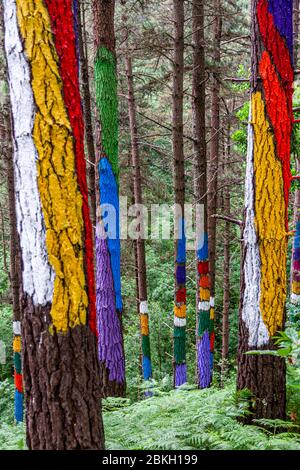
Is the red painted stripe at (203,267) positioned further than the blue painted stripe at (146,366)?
No

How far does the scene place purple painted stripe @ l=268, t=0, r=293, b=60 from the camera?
4.05 metres

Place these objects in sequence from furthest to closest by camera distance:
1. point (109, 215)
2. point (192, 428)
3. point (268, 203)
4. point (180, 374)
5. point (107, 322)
→ point (180, 374)
point (109, 215)
point (107, 322)
point (268, 203)
point (192, 428)

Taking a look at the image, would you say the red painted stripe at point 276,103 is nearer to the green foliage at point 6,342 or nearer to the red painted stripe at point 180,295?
the red painted stripe at point 180,295

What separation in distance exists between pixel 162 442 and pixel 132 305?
1720cm

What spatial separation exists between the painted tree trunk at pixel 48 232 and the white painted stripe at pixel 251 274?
185cm

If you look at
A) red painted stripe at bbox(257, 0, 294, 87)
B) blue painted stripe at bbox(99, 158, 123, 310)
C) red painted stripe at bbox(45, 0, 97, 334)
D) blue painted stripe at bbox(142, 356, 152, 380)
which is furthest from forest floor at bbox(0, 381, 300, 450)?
blue painted stripe at bbox(142, 356, 152, 380)

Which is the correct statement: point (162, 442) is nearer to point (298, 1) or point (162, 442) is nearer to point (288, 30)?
point (288, 30)

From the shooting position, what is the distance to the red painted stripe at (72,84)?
9.14 feet

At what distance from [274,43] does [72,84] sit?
7.18 ft

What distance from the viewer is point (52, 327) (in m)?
2.71

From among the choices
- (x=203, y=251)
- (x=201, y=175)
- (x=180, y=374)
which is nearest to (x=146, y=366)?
(x=180, y=374)

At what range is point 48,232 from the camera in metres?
2.72

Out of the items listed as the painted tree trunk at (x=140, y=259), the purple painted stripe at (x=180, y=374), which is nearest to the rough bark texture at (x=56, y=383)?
the purple painted stripe at (x=180, y=374)

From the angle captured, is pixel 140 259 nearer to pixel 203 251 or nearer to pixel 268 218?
pixel 203 251
